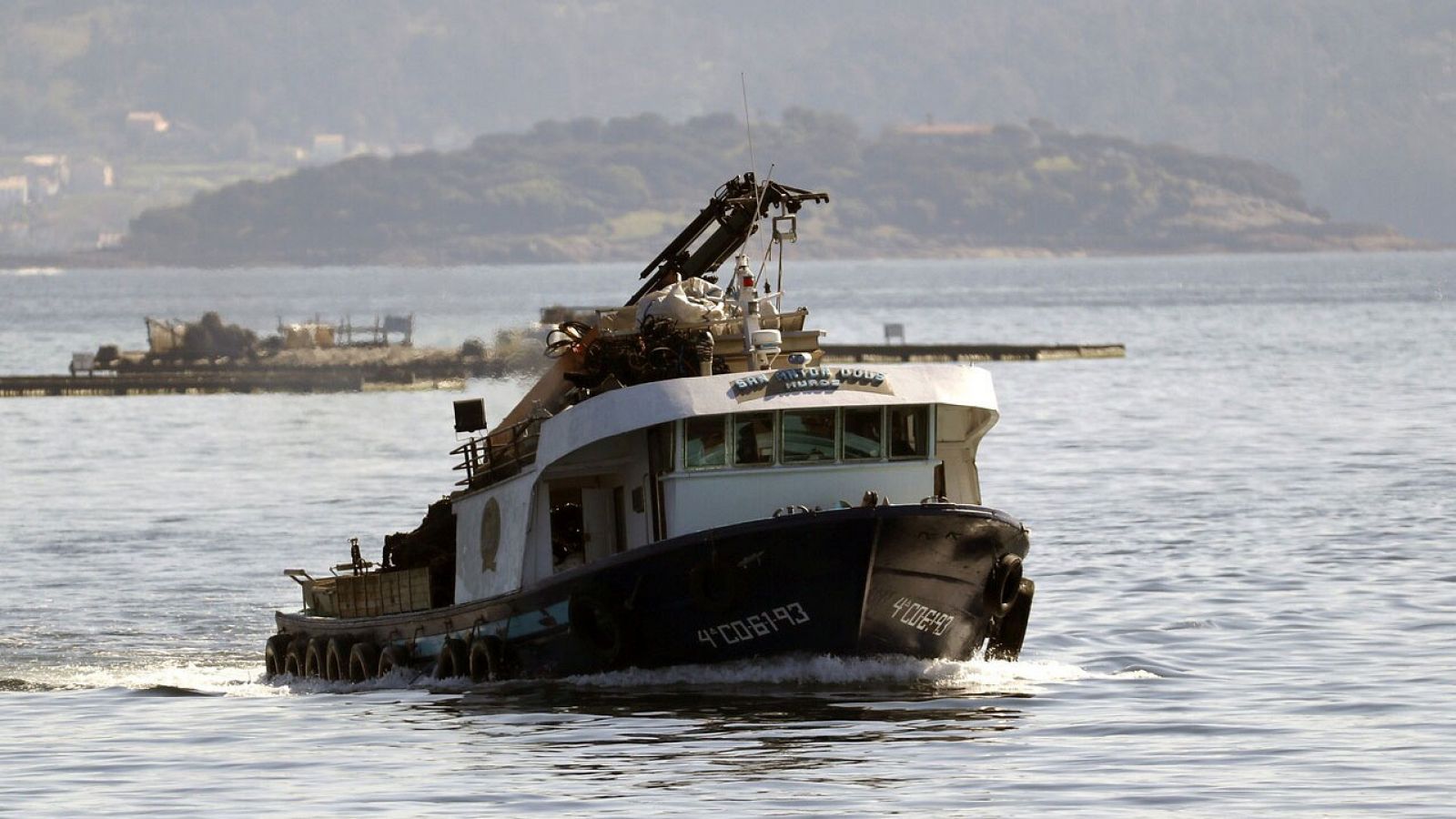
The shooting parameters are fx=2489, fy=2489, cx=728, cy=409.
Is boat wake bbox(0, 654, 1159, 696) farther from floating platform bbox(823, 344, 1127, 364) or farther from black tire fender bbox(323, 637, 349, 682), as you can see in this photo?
floating platform bbox(823, 344, 1127, 364)

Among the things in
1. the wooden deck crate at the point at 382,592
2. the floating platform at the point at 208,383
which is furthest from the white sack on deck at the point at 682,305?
the floating platform at the point at 208,383

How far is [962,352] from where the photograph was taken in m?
137

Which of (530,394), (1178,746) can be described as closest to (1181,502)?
(530,394)

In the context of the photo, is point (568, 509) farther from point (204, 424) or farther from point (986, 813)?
point (204, 424)

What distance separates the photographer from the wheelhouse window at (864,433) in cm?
3656

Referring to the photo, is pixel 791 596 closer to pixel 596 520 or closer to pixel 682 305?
pixel 596 520

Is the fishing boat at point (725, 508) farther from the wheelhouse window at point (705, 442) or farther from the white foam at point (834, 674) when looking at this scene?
the white foam at point (834, 674)

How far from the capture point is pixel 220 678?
4444 centimetres

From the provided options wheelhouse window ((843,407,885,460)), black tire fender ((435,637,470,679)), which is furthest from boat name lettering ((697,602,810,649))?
black tire fender ((435,637,470,679))

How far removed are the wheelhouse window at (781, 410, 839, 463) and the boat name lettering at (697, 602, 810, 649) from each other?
7.76ft

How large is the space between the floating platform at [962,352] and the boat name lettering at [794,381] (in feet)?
291

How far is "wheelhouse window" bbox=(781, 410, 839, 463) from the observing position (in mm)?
36188

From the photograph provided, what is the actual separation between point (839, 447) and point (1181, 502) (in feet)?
107

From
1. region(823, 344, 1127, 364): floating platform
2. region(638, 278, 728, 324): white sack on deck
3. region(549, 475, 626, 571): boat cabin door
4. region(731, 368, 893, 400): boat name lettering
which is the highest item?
region(638, 278, 728, 324): white sack on deck
